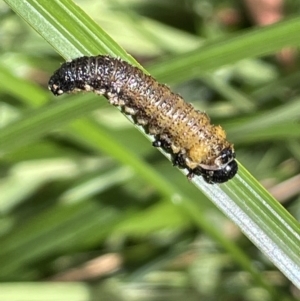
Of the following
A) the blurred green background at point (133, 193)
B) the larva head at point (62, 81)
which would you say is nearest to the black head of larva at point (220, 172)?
the larva head at point (62, 81)

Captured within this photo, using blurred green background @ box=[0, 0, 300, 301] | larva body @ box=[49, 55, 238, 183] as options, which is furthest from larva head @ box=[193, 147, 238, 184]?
blurred green background @ box=[0, 0, 300, 301]

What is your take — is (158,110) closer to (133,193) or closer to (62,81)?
(62,81)

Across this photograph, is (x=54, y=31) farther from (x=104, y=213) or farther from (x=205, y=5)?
(x=205, y=5)

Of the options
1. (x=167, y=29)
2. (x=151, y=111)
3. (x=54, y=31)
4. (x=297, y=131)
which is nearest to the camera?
(x=54, y=31)

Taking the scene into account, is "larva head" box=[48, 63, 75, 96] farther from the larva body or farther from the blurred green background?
the blurred green background

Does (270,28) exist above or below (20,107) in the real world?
below

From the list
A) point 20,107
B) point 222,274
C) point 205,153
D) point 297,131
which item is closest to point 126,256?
point 222,274
